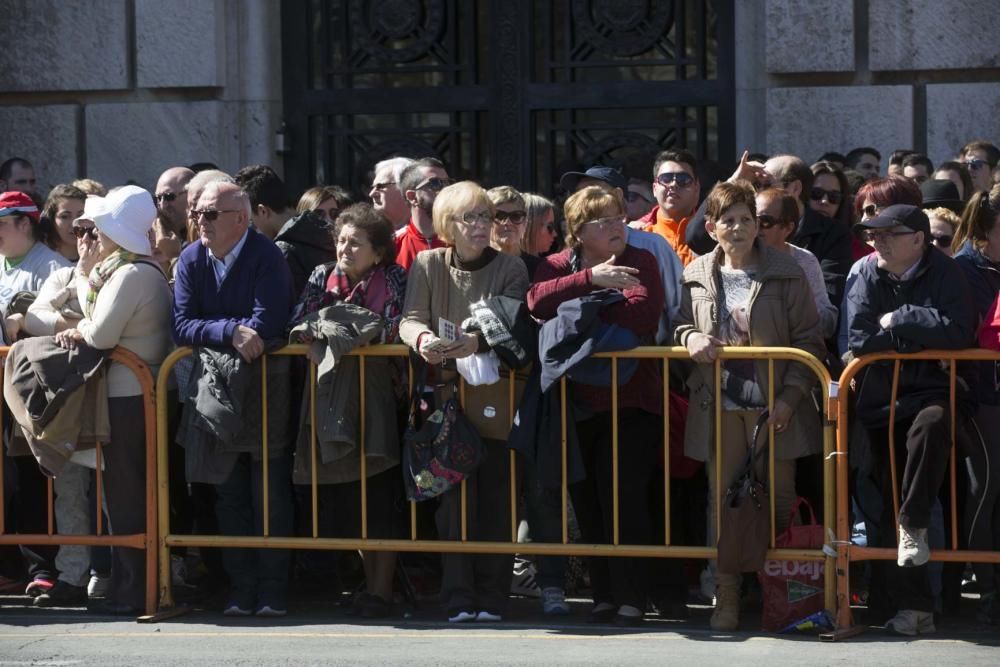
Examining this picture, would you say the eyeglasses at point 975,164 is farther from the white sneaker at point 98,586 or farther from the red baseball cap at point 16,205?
the white sneaker at point 98,586

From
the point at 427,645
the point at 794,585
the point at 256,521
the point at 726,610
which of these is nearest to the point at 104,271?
the point at 256,521

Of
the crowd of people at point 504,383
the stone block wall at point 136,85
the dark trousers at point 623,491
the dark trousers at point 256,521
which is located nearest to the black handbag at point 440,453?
the crowd of people at point 504,383

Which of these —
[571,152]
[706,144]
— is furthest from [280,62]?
[706,144]

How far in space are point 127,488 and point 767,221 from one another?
→ 10.2 ft

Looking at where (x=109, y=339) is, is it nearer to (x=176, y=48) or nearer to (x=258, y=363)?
(x=258, y=363)

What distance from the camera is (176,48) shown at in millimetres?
12086

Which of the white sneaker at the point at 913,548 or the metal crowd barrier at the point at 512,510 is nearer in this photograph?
the white sneaker at the point at 913,548

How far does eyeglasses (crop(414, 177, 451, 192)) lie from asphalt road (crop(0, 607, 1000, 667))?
2160 millimetres

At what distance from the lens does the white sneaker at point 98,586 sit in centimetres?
834

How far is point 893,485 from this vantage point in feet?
24.8

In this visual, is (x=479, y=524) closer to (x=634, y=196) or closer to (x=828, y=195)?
(x=634, y=196)

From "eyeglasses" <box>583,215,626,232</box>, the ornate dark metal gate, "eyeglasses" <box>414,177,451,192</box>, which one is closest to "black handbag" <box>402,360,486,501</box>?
"eyeglasses" <box>583,215,626,232</box>

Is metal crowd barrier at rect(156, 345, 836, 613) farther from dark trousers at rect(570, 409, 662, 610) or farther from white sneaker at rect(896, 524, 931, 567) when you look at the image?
white sneaker at rect(896, 524, 931, 567)

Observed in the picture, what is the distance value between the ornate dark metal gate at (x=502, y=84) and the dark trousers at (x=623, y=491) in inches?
153
